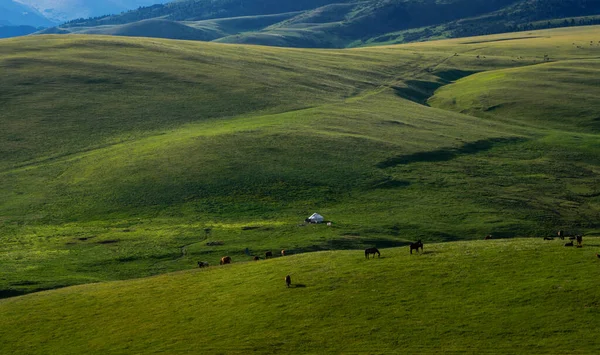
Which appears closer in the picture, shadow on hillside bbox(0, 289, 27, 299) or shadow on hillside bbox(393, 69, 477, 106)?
shadow on hillside bbox(0, 289, 27, 299)

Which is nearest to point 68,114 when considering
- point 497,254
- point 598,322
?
point 497,254

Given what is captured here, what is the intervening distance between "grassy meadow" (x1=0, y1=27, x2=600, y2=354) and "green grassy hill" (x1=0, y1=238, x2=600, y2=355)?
0.15 metres

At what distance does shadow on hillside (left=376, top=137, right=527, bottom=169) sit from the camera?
98062 millimetres

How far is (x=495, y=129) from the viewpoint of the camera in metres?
124

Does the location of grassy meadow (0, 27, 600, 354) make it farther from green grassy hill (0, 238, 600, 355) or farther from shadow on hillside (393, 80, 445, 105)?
shadow on hillside (393, 80, 445, 105)

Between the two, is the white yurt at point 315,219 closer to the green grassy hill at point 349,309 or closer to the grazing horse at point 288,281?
the green grassy hill at point 349,309

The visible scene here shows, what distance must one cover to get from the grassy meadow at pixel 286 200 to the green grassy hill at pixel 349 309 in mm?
152

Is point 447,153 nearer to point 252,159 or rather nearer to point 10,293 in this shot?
point 252,159

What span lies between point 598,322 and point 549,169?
213 feet

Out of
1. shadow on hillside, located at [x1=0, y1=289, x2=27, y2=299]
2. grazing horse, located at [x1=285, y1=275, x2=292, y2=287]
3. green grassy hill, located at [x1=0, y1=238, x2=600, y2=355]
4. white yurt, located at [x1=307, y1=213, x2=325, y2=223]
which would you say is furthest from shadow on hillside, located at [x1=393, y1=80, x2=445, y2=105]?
grazing horse, located at [x1=285, y1=275, x2=292, y2=287]

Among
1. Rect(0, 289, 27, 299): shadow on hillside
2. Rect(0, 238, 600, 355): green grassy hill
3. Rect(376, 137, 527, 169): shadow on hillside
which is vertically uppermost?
Rect(0, 238, 600, 355): green grassy hill

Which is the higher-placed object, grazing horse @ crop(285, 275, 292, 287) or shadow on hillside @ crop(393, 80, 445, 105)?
grazing horse @ crop(285, 275, 292, 287)

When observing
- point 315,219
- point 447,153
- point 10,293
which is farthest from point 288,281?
point 447,153

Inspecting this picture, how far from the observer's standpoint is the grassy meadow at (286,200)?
40.1 metres
